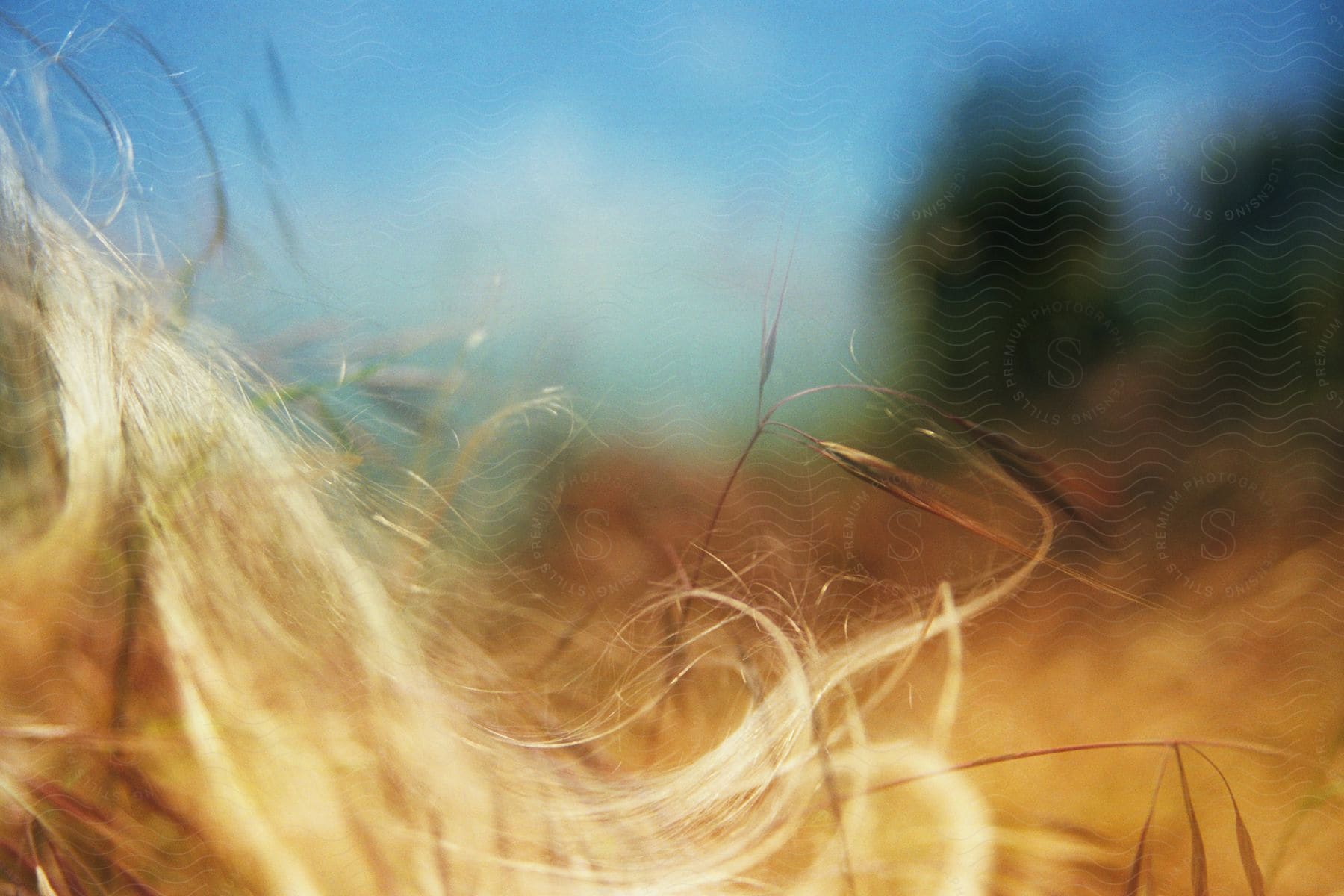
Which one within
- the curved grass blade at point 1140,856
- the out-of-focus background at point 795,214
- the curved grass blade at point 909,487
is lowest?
the curved grass blade at point 1140,856

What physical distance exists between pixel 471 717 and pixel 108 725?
642mm

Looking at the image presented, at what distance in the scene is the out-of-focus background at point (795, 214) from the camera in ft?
3.94

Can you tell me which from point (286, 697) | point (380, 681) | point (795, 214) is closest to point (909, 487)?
point (795, 214)

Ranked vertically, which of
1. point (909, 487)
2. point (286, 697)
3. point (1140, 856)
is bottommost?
point (1140, 856)

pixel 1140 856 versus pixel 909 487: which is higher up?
pixel 909 487

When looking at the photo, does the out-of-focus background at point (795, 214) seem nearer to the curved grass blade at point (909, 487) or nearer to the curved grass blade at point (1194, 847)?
the curved grass blade at point (909, 487)

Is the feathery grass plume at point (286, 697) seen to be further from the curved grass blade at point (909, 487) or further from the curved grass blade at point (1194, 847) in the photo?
the curved grass blade at point (1194, 847)

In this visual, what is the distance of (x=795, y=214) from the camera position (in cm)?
126

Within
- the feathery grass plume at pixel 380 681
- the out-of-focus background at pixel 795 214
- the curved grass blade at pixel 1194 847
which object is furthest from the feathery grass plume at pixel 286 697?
the curved grass blade at pixel 1194 847

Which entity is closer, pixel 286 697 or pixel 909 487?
pixel 909 487

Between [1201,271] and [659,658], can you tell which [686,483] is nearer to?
[659,658]

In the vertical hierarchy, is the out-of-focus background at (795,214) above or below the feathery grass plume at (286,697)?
above

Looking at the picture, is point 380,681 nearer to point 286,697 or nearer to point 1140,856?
point 286,697

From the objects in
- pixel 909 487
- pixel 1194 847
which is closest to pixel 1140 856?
pixel 1194 847
